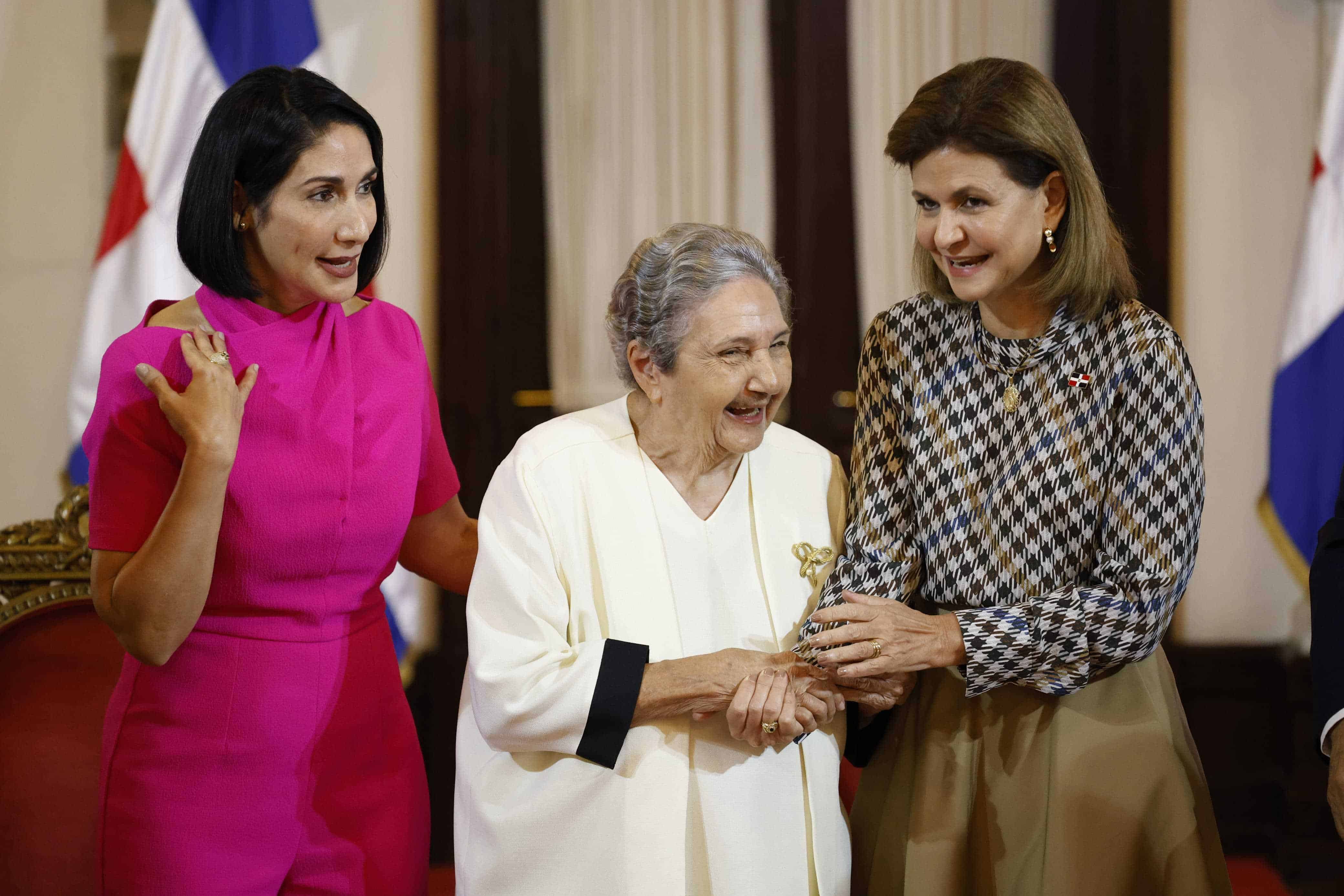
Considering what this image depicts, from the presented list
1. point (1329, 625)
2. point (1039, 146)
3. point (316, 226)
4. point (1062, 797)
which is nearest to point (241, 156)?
point (316, 226)

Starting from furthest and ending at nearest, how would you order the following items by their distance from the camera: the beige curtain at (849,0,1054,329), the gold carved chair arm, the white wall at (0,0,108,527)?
1. the beige curtain at (849,0,1054,329)
2. the white wall at (0,0,108,527)
3. the gold carved chair arm

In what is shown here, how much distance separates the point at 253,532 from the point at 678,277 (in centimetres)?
78

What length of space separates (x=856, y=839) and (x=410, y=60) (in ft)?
10.1

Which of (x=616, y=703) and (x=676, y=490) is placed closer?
(x=616, y=703)

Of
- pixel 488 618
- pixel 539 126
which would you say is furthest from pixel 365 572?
pixel 539 126

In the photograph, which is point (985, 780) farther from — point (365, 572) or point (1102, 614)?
point (365, 572)

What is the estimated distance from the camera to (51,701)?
220 cm

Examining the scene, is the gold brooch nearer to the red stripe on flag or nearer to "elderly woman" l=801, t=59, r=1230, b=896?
"elderly woman" l=801, t=59, r=1230, b=896

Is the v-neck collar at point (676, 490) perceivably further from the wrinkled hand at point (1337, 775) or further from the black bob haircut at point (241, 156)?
the wrinkled hand at point (1337, 775)

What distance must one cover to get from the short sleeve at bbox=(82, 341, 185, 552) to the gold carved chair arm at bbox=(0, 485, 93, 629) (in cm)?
61

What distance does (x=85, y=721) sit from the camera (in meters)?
2.19

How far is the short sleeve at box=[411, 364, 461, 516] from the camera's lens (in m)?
2.07

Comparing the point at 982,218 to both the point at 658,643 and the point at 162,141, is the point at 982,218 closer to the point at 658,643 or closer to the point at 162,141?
the point at 658,643

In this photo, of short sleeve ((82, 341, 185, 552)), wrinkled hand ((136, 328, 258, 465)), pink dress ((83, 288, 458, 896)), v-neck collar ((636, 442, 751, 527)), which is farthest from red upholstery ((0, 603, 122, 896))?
v-neck collar ((636, 442, 751, 527))
